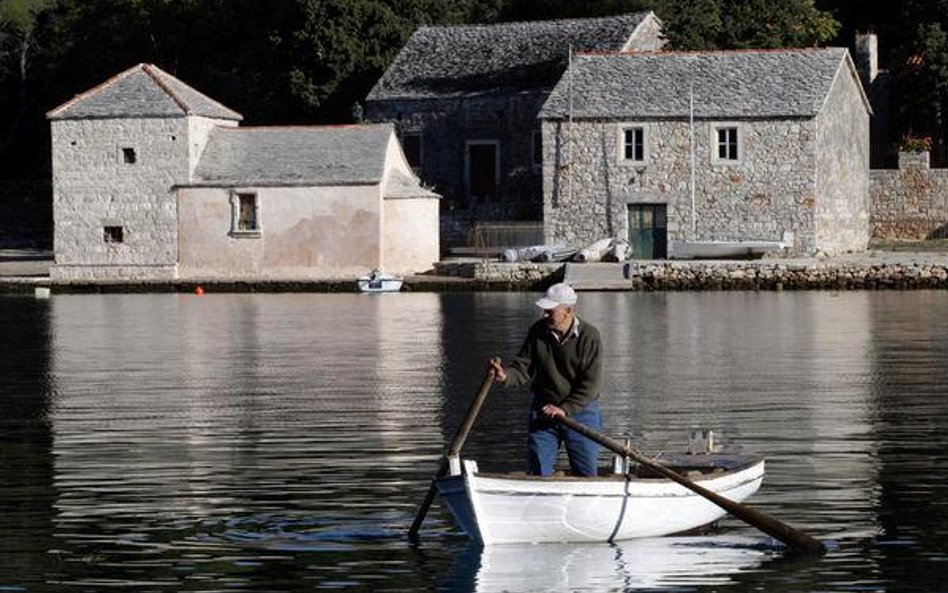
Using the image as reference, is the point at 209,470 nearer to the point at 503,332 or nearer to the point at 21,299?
the point at 503,332

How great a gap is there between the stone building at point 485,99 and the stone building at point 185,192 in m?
6.68

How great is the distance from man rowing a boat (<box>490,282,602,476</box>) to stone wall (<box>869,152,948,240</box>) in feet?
193

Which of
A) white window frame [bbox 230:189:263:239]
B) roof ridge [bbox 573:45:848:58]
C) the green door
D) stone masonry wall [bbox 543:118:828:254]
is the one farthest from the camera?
white window frame [bbox 230:189:263:239]

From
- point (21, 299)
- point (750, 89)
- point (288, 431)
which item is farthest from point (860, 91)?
point (288, 431)

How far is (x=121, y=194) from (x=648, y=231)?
17.5 meters

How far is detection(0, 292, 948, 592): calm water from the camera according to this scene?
796 inches

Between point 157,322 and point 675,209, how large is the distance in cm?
2085

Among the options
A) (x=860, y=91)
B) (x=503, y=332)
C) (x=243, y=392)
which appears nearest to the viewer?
(x=243, y=392)

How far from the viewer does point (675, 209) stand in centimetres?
7438

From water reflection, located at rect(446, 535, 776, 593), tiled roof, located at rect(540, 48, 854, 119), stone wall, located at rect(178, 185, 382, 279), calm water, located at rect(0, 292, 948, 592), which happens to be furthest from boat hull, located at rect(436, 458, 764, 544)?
stone wall, located at rect(178, 185, 382, 279)

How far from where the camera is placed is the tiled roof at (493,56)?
82688 millimetres

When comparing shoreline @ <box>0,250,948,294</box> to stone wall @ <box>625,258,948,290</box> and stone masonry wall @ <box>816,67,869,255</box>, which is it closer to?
stone wall @ <box>625,258,948,290</box>

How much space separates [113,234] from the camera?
77.1 m

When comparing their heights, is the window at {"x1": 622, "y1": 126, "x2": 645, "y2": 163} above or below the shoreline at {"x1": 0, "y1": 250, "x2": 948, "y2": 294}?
above
